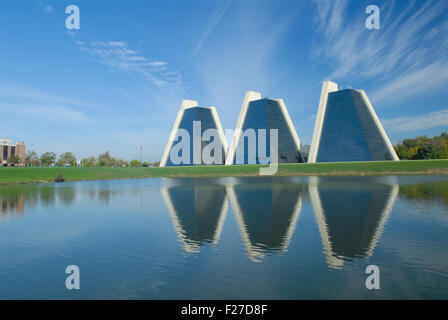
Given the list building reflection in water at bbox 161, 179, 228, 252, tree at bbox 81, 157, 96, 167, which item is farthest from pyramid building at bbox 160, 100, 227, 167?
building reflection in water at bbox 161, 179, 228, 252

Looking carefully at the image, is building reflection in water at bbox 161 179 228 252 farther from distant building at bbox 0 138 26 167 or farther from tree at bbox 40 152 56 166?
distant building at bbox 0 138 26 167

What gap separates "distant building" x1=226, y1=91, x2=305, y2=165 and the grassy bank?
12334mm

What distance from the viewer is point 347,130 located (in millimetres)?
65750

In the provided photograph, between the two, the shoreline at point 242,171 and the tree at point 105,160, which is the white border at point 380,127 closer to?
the shoreline at point 242,171

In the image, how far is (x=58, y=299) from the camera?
6398 mm

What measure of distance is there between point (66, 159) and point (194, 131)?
74.7 meters

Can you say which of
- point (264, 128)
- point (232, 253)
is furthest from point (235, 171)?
point (232, 253)

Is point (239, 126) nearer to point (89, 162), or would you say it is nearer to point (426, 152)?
point (426, 152)

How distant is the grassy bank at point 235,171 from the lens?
163 ft

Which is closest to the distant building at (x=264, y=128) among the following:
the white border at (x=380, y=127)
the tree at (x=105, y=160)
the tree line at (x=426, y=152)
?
the white border at (x=380, y=127)

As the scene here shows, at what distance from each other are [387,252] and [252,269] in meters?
4.32

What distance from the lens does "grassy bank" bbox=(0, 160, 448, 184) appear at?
49.5 metres

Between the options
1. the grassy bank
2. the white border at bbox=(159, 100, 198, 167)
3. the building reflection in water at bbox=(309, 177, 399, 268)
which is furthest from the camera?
the white border at bbox=(159, 100, 198, 167)
